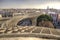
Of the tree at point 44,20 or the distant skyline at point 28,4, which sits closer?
the tree at point 44,20

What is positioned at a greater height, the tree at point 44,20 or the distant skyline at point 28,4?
the distant skyline at point 28,4

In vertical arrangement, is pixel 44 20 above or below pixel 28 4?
below

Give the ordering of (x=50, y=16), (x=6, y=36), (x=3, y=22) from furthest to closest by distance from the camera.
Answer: (x=50, y=16) < (x=3, y=22) < (x=6, y=36)

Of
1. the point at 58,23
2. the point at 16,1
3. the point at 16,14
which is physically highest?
the point at 16,1

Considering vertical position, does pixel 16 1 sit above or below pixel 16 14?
above

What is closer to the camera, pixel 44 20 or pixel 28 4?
pixel 44 20

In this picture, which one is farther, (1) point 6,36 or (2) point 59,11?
(2) point 59,11

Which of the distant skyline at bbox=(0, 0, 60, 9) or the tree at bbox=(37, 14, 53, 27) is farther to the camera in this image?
the distant skyline at bbox=(0, 0, 60, 9)

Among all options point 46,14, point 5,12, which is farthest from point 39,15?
point 5,12

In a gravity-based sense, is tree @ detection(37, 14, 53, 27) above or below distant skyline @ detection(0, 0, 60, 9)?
below

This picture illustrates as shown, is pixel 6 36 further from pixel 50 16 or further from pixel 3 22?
pixel 50 16

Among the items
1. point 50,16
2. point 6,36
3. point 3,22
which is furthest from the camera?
point 50,16
